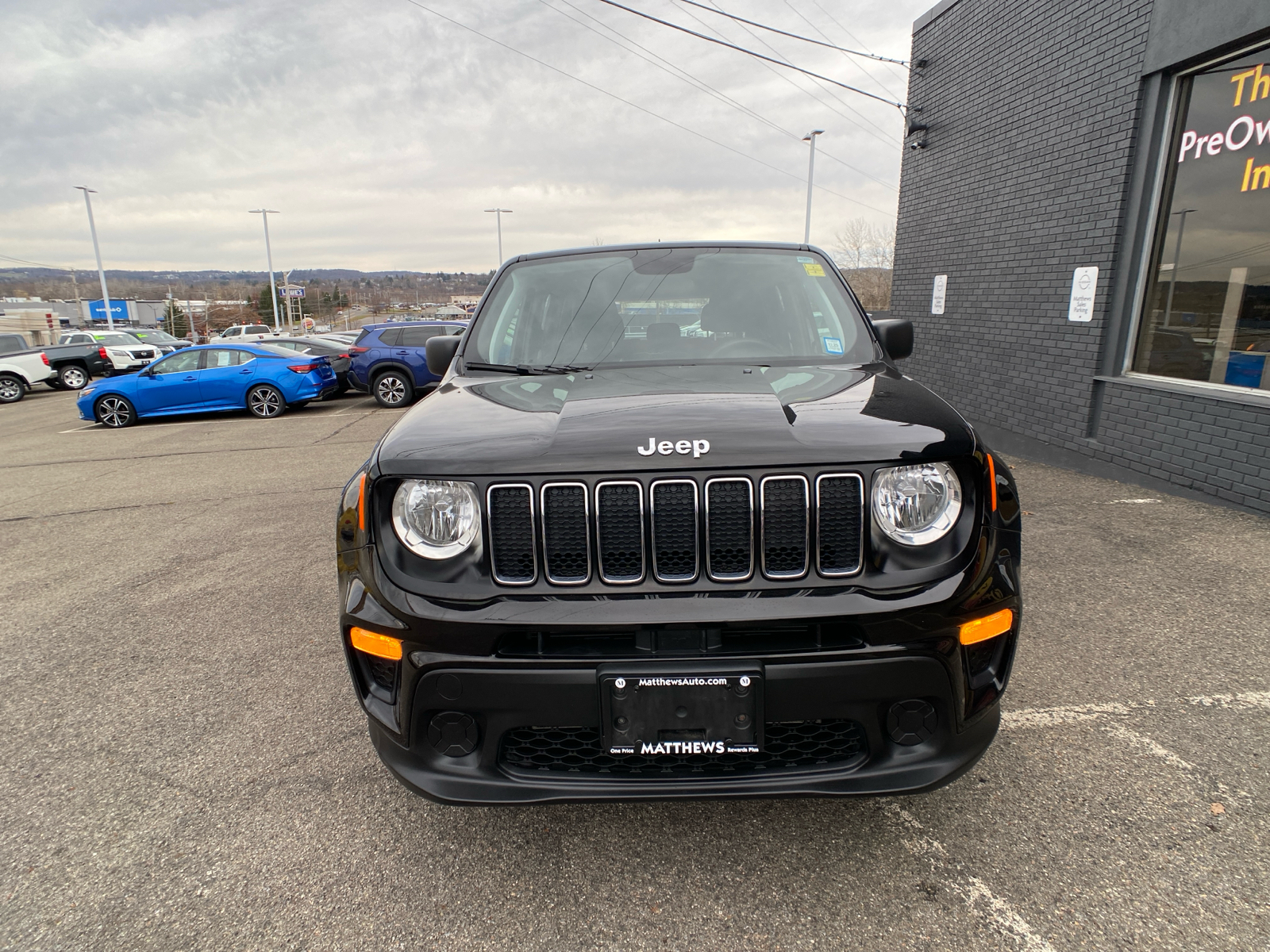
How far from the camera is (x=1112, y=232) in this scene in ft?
21.6

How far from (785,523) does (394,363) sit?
1380 centimetres

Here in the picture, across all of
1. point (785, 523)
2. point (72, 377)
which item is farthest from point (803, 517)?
point (72, 377)

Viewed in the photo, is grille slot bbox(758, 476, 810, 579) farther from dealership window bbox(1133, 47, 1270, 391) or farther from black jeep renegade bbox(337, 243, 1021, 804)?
dealership window bbox(1133, 47, 1270, 391)

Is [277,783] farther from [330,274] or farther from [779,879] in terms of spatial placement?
[330,274]

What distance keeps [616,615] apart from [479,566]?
0.38 m

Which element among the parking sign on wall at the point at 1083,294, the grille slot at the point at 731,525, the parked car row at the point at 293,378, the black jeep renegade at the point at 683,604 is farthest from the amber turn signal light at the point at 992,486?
the parked car row at the point at 293,378

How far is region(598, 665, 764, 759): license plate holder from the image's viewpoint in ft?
5.61

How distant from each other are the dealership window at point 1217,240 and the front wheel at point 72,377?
86.8 ft

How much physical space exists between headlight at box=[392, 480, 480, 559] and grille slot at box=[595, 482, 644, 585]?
336mm

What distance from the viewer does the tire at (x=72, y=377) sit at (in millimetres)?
22016

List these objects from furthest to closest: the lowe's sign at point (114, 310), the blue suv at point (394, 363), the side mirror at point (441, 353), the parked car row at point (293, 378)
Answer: the lowe's sign at point (114, 310), the blue suv at point (394, 363), the parked car row at point (293, 378), the side mirror at point (441, 353)

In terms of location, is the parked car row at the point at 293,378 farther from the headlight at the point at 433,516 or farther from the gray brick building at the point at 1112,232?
the headlight at the point at 433,516

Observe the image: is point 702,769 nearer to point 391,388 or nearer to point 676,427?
point 676,427

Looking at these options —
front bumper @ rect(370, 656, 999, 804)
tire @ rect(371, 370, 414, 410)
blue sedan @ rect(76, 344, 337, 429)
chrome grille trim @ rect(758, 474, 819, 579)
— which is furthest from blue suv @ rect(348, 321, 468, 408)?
chrome grille trim @ rect(758, 474, 819, 579)
